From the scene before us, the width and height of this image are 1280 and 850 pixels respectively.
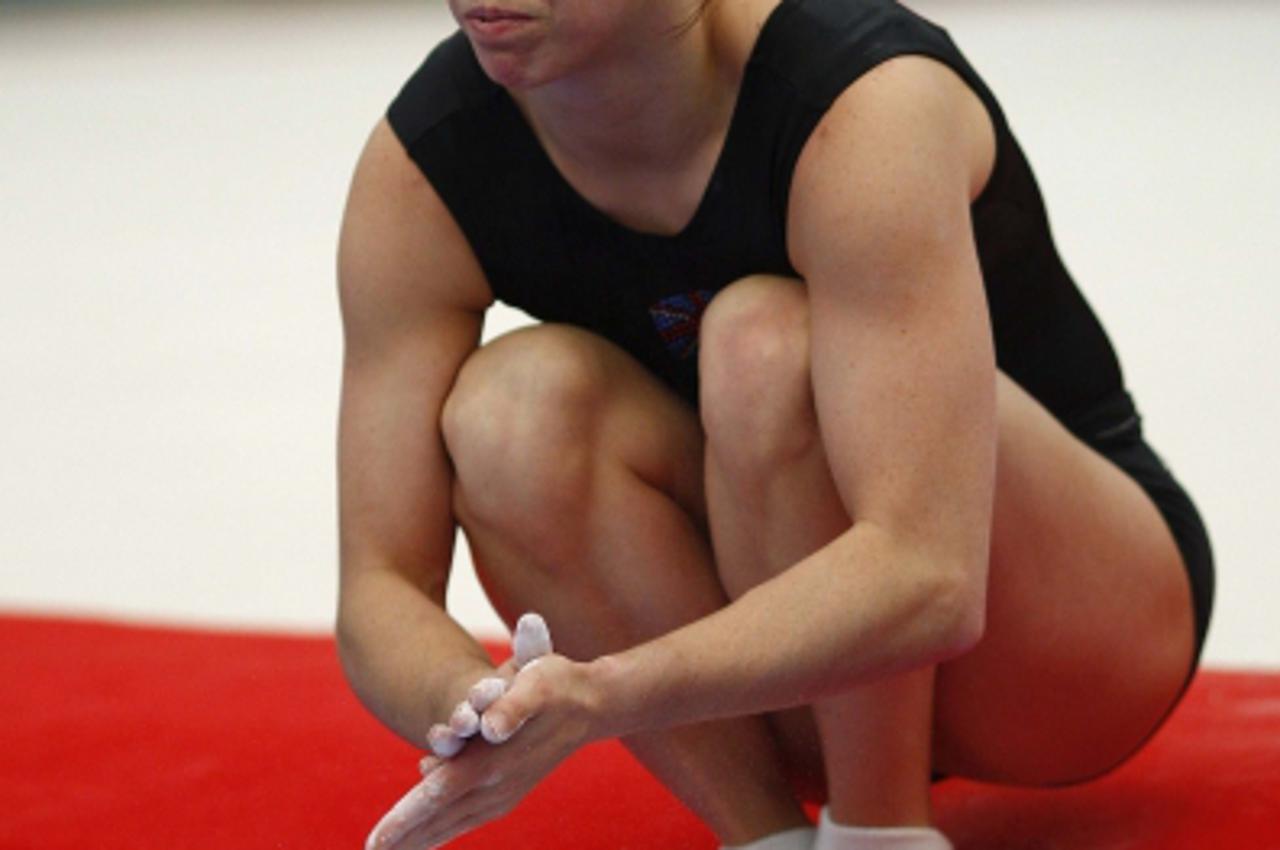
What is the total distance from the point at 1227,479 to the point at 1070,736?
3.85ft

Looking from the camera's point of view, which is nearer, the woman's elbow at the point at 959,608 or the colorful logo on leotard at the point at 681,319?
the woman's elbow at the point at 959,608

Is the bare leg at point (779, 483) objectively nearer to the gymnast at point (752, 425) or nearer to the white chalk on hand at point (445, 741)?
the gymnast at point (752, 425)

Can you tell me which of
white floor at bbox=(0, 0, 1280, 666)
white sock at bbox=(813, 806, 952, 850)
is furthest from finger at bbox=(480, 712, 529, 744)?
white floor at bbox=(0, 0, 1280, 666)

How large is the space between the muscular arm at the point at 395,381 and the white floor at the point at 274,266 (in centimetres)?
94

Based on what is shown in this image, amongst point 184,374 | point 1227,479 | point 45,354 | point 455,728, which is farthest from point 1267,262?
point 455,728

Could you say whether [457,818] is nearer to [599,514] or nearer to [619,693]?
[619,693]

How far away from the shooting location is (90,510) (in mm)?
2990

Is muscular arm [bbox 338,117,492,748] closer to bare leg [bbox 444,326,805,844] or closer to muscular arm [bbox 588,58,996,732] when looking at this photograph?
bare leg [bbox 444,326,805,844]

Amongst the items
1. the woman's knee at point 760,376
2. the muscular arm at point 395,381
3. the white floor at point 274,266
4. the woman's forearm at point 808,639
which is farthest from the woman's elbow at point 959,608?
the white floor at point 274,266

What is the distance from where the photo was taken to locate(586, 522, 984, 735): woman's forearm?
1.32 meters

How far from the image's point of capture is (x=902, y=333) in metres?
1.42

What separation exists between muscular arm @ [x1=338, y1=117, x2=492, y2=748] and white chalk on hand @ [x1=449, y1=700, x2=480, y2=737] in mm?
292

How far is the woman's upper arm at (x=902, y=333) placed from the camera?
142 centimetres

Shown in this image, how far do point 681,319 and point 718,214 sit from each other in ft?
0.30
